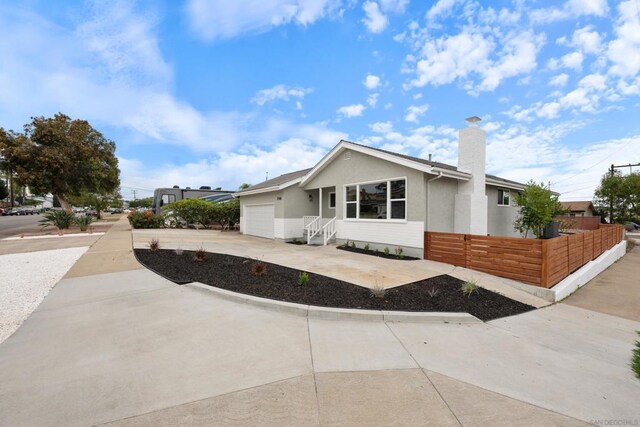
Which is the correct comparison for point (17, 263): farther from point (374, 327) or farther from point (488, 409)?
point (488, 409)

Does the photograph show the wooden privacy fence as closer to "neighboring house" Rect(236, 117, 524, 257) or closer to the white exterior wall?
"neighboring house" Rect(236, 117, 524, 257)

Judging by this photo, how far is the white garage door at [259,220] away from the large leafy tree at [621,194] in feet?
121

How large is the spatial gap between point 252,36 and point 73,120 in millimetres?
16764

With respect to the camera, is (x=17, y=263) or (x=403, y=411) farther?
(x=17, y=263)

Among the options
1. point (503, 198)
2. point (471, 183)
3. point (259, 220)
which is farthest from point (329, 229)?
point (503, 198)

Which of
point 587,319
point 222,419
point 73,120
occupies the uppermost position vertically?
point 73,120

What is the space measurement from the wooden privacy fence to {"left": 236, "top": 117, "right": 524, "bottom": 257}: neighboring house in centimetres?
87

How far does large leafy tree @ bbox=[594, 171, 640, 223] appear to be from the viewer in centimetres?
2833

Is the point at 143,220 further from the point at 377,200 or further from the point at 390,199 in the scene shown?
the point at 390,199

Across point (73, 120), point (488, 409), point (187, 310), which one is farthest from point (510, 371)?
point (73, 120)

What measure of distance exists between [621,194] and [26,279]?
151 feet

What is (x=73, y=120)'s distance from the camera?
19297 millimetres

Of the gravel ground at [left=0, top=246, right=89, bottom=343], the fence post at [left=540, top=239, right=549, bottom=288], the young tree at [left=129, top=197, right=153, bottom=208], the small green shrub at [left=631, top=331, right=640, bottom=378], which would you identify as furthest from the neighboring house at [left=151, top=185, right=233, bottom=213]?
the young tree at [left=129, top=197, right=153, bottom=208]

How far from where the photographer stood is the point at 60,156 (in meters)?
17.2
